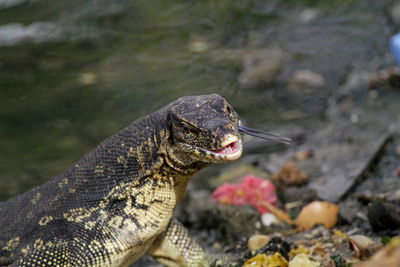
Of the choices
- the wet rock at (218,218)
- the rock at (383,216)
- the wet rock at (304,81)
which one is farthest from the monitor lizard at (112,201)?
the wet rock at (304,81)

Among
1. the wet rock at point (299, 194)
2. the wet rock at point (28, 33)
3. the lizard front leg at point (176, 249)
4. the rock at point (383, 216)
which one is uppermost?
the rock at point (383, 216)

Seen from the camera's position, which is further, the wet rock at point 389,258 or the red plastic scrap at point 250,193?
the red plastic scrap at point 250,193

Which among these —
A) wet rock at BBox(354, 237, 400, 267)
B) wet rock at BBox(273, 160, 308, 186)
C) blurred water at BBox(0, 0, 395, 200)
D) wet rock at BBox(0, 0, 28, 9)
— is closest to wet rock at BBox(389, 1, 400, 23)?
blurred water at BBox(0, 0, 395, 200)

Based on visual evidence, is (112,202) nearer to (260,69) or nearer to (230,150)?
(230,150)

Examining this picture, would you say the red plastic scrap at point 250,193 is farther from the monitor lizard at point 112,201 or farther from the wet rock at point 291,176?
the monitor lizard at point 112,201

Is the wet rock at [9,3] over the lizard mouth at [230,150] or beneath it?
beneath

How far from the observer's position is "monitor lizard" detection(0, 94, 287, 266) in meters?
4.89

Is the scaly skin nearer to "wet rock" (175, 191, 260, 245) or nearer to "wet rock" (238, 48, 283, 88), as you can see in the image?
"wet rock" (175, 191, 260, 245)

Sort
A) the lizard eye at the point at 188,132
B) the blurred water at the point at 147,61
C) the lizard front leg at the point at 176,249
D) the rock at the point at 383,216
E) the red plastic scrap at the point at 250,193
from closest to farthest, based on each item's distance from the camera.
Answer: the lizard eye at the point at 188,132, the rock at the point at 383,216, the lizard front leg at the point at 176,249, the red plastic scrap at the point at 250,193, the blurred water at the point at 147,61

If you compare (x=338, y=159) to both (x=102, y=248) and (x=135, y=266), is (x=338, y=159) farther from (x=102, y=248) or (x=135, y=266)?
(x=102, y=248)

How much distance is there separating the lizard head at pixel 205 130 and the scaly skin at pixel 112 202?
0.02 meters

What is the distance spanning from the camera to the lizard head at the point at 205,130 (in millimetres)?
4312

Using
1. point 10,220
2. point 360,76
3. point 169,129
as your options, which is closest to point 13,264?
point 10,220

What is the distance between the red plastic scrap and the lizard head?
2.66m
